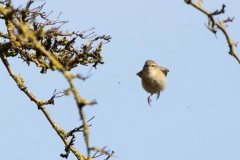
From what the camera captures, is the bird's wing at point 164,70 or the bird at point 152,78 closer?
the bird at point 152,78

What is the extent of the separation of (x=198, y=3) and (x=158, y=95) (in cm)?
509

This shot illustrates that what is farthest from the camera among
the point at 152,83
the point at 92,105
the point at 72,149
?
the point at 152,83

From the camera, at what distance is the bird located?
31.1 ft

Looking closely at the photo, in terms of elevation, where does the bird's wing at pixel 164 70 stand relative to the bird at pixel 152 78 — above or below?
above

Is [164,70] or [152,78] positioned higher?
[164,70]

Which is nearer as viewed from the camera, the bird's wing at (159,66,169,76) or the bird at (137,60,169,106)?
the bird at (137,60,169,106)

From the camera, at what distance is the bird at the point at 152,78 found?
31.1ft

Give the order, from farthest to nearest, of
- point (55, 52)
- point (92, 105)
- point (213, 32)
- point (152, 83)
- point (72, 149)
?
1. point (152, 83)
2. point (55, 52)
3. point (72, 149)
4. point (213, 32)
5. point (92, 105)

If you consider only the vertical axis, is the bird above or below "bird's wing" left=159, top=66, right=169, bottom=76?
below

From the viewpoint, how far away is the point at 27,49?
668 cm

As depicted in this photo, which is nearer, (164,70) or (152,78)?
(152,78)

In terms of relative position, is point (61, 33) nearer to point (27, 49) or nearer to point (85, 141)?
point (27, 49)

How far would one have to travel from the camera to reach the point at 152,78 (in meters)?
9.51

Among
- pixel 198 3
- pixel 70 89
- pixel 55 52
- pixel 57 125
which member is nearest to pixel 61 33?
pixel 55 52
